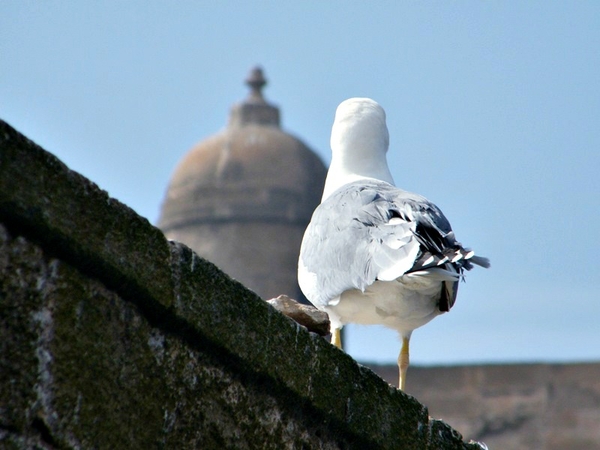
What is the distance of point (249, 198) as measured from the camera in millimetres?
27938

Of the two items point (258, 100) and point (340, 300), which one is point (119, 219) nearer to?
point (340, 300)

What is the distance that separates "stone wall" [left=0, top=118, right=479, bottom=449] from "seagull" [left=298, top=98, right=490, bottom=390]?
4.20 feet

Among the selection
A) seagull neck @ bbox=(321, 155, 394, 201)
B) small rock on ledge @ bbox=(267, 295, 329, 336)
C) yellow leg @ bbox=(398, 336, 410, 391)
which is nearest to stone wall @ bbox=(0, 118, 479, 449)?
small rock on ledge @ bbox=(267, 295, 329, 336)

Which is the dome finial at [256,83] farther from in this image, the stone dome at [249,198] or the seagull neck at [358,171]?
the seagull neck at [358,171]

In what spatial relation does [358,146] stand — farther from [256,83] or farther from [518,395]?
[256,83]

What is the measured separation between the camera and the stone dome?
27.5 metres

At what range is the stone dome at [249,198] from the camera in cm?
2753

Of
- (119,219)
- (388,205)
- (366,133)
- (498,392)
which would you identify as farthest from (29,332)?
(498,392)

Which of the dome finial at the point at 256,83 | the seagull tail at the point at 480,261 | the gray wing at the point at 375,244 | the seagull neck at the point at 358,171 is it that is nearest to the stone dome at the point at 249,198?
the dome finial at the point at 256,83

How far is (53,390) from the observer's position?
2828 mm

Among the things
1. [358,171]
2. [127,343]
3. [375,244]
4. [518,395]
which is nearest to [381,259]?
[375,244]

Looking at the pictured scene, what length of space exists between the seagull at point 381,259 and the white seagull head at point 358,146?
7.0 inches

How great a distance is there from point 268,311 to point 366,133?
3.04m

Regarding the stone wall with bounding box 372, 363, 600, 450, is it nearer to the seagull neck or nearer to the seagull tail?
the seagull neck
